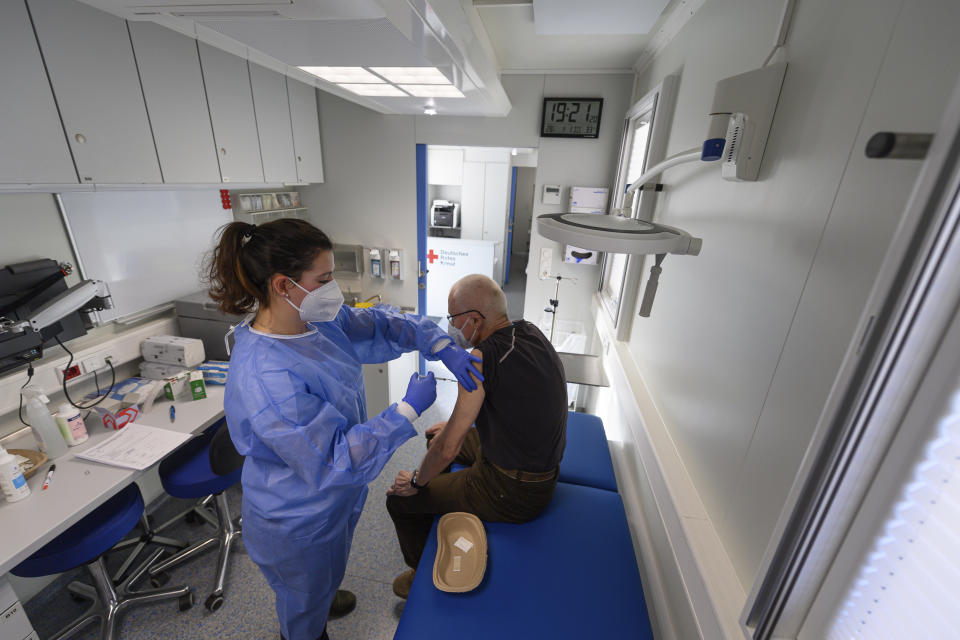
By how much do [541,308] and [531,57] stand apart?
187cm

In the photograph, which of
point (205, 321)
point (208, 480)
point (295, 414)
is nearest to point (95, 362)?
point (205, 321)

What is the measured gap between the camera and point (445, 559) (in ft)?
4.24

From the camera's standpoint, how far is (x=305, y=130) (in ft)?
9.66

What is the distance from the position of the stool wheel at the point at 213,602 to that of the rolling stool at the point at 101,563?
9 centimetres

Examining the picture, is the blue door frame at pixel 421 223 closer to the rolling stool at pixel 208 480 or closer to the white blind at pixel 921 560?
the rolling stool at pixel 208 480

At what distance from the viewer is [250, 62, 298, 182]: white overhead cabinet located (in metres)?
2.41

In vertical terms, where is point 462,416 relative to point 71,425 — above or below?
above

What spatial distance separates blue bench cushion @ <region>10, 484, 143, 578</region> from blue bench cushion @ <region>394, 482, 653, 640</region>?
124 centimetres

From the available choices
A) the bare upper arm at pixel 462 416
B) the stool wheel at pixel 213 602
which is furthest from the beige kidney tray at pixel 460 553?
the stool wheel at pixel 213 602

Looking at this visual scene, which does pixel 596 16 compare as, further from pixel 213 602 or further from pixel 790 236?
pixel 213 602

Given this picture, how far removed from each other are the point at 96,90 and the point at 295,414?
163cm

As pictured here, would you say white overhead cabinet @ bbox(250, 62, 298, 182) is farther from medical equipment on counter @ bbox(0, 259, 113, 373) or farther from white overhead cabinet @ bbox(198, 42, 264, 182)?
medical equipment on counter @ bbox(0, 259, 113, 373)

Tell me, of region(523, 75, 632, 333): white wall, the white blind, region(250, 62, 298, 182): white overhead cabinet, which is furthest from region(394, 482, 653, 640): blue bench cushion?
region(250, 62, 298, 182): white overhead cabinet

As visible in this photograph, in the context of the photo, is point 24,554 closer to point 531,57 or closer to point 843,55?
point 843,55
